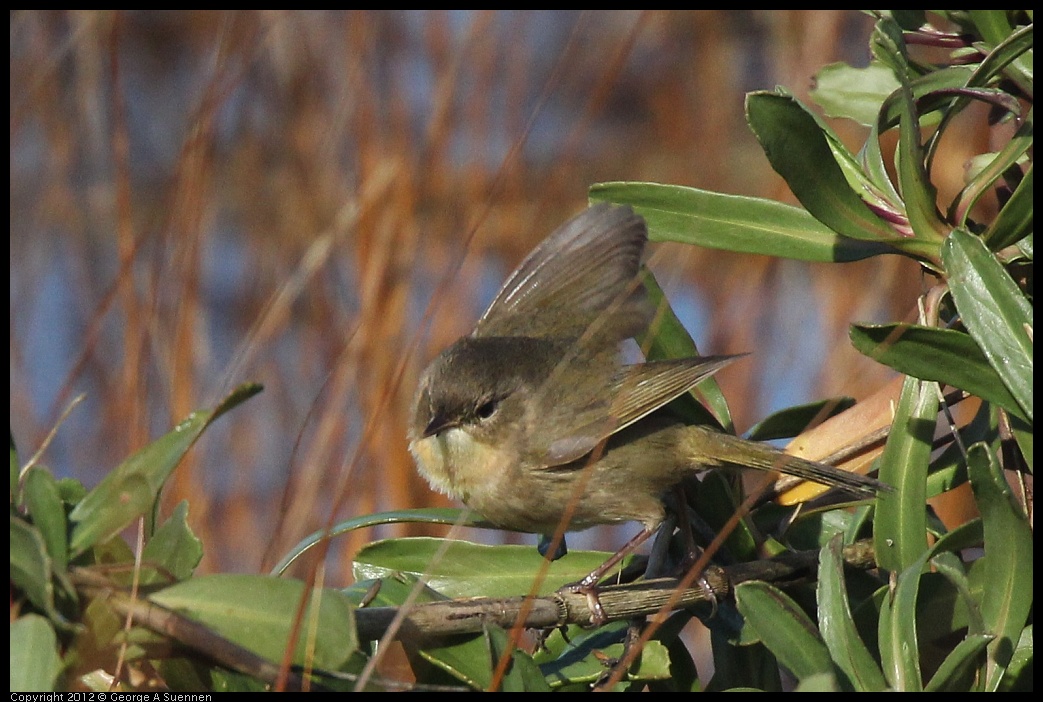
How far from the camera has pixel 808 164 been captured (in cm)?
140

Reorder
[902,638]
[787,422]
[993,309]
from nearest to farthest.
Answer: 1. [902,638]
2. [993,309]
3. [787,422]

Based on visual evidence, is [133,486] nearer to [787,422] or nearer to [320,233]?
[787,422]

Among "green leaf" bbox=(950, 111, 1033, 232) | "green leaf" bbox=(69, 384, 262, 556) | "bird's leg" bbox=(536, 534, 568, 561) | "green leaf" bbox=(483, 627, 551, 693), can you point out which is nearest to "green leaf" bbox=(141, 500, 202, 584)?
"green leaf" bbox=(69, 384, 262, 556)

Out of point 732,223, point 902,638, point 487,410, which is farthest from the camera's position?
point 487,410

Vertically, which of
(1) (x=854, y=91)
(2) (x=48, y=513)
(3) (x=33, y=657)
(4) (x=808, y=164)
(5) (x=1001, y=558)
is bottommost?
(5) (x=1001, y=558)

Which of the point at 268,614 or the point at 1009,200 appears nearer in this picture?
the point at 268,614

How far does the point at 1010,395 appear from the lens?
1.33 metres

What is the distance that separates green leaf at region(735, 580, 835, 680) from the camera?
1.21 meters

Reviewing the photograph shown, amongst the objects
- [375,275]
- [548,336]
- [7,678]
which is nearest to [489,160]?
[375,275]

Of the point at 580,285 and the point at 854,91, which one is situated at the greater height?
the point at 854,91

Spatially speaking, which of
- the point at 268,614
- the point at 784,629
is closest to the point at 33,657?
the point at 268,614

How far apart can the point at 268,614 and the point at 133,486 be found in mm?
195

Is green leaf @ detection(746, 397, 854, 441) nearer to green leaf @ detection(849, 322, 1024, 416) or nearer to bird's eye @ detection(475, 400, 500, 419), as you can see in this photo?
green leaf @ detection(849, 322, 1024, 416)

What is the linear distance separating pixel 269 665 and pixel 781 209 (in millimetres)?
976
